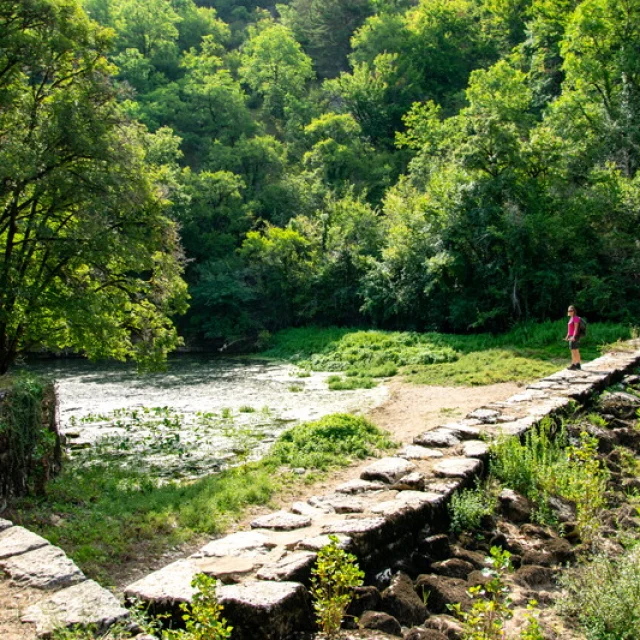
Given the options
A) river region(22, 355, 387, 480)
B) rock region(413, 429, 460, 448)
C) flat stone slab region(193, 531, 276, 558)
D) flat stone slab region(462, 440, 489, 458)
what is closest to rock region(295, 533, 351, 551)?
flat stone slab region(193, 531, 276, 558)

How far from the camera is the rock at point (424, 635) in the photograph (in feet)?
14.0

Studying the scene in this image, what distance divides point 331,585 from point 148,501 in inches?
172

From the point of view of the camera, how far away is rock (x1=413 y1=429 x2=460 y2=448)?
7.98 m

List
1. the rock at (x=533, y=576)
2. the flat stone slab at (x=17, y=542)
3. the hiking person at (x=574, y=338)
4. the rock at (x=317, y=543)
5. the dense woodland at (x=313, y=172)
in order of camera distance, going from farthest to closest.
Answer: the hiking person at (x=574, y=338) < the dense woodland at (x=313, y=172) < the rock at (x=533, y=576) < the rock at (x=317, y=543) < the flat stone slab at (x=17, y=542)

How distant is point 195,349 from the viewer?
3644cm

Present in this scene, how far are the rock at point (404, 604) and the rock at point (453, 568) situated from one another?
517 mm

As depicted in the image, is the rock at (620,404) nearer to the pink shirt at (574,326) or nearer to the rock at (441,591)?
the pink shirt at (574,326)

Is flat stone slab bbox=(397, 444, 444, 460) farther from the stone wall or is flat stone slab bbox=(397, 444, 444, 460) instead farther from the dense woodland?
the dense woodland

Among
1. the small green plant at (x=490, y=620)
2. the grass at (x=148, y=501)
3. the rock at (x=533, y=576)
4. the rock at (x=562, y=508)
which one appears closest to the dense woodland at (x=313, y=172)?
the grass at (x=148, y=501)

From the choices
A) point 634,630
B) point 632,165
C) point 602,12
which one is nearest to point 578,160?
point 632,165

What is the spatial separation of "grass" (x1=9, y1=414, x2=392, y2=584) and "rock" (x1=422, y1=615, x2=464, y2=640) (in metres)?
3.13

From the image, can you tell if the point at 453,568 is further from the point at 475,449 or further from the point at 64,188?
the point at 64,188

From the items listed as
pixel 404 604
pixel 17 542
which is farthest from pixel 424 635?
pixel 17 542

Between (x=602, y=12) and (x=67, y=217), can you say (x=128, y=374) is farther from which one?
(x=602, y=12)
